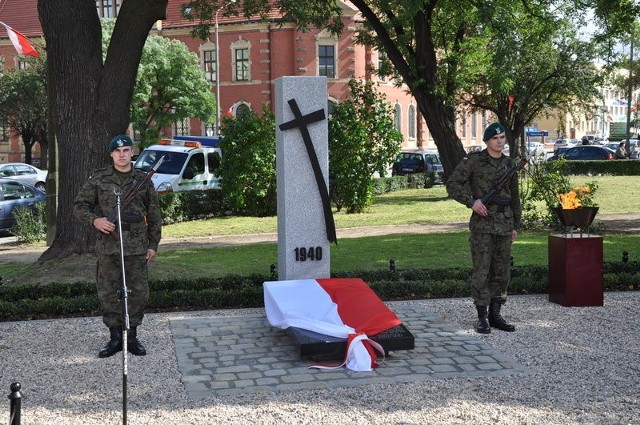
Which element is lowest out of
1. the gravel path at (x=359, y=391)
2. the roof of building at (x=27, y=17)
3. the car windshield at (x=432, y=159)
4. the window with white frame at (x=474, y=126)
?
the gravel path at (x=359, y=391)

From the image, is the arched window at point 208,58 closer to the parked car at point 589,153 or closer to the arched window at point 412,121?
the arched window at point 412,121

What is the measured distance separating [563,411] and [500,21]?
13901mm

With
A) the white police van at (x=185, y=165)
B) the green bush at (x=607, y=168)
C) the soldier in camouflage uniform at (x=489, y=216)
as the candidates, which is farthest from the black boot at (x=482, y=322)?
the green bush at (x=607, y=168)

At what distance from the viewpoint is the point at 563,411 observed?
5848mm

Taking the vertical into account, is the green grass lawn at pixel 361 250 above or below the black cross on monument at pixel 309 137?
below

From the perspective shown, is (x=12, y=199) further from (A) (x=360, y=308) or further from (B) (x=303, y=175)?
(A) (x=360, y=308)

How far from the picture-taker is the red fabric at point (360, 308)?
7324 millimetres

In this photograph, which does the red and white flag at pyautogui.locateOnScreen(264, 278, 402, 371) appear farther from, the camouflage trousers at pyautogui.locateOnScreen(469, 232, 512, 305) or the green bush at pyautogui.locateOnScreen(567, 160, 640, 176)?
the green bush at pyautogui.locateOnScreen(567, 160, 640, 176)

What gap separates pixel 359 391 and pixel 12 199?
1657cm

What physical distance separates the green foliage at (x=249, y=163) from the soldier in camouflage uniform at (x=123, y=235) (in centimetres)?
1602

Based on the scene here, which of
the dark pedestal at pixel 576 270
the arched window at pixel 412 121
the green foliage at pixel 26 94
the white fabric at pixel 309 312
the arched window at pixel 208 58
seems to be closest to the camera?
the white fabric at pixel 309 312

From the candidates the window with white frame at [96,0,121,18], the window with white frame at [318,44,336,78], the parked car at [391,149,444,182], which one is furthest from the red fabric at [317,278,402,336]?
the window with white frame at [96,0,121,18]

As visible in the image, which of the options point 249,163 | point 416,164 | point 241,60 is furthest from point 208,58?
point 249,163

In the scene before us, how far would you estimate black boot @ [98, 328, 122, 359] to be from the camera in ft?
24.2
